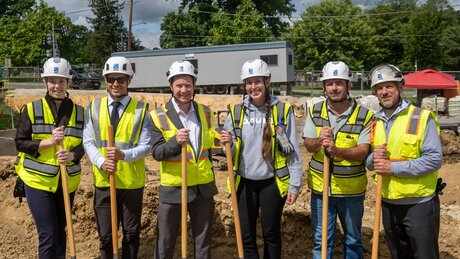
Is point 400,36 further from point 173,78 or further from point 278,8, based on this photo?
point 173,78

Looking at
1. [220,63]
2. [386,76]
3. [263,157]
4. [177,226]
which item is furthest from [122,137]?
[220,63]

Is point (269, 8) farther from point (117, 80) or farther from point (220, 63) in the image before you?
point (117, 80)

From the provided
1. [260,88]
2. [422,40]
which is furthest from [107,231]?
[422,40]

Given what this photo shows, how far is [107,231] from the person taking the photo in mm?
4387

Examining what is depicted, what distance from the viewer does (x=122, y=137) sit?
4.35 metres

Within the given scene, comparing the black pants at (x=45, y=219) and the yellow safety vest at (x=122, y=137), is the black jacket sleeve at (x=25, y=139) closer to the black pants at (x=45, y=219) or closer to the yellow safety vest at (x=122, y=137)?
the black pants at (x=45, y=219)

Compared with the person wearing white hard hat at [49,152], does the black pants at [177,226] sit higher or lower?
lower

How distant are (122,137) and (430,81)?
20.4 meters

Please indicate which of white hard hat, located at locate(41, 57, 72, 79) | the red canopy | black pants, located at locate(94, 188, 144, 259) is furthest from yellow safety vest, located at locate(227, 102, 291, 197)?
the red canopy

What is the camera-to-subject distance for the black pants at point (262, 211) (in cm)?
442

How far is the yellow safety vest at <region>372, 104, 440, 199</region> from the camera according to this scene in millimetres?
3881

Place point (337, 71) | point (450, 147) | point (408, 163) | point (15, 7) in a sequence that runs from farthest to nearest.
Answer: point (15, 7)
point (450, 147)
point (337, 71)
point (408, 163)

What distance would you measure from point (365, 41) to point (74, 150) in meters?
47.8

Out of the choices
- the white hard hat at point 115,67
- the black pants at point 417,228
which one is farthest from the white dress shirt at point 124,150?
the black pants at point 417,228
